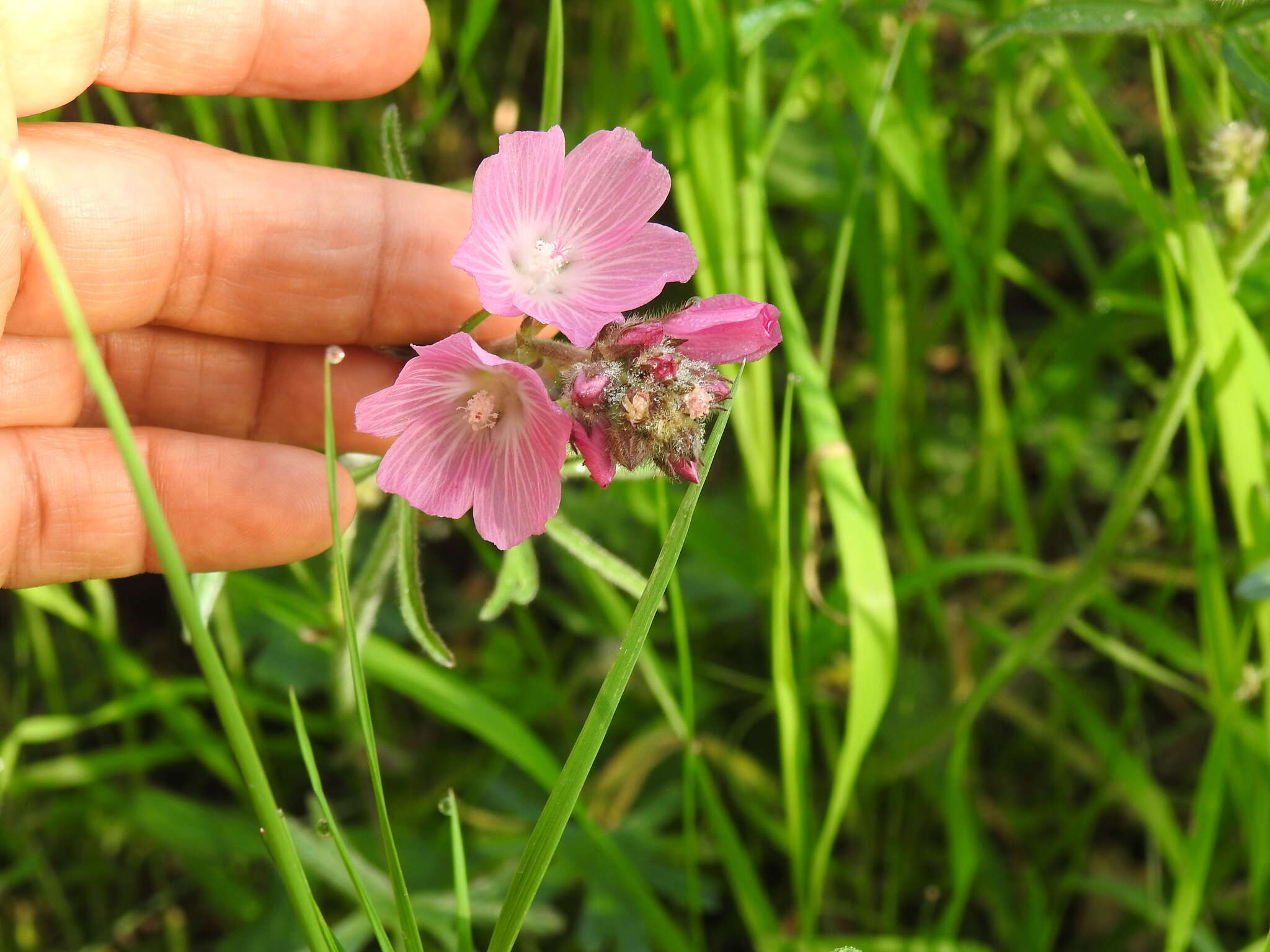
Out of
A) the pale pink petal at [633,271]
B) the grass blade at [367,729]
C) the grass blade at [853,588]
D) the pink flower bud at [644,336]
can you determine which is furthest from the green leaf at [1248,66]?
the grass blade at [367,729]

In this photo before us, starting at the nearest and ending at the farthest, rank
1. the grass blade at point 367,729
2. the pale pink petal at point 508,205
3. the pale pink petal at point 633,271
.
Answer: the grass blade at point 367,729, the pale pink petal at point 508,205, the pale pink petal at point 633,271

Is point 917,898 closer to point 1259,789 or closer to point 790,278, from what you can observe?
point 1259,789

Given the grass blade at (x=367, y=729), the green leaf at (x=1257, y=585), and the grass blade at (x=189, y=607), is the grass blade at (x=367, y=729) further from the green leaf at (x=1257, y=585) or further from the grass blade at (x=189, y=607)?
the green leaf at (x=1257, y=585)

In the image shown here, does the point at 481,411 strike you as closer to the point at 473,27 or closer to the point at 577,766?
the point at 577,766

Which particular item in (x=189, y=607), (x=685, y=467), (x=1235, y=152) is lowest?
(x=189, y=607)

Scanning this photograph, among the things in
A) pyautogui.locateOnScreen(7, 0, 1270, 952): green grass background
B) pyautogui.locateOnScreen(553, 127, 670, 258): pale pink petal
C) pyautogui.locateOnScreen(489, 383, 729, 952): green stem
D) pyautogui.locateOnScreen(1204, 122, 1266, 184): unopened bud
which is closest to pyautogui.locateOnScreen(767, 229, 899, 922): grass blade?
pyautogui.locateOnScreen(7, 0, 1270, 952): green grass background

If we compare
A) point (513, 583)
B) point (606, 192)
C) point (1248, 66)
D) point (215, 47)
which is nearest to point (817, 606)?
point (513, 583)

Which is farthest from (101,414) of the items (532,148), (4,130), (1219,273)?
(1219,273)
